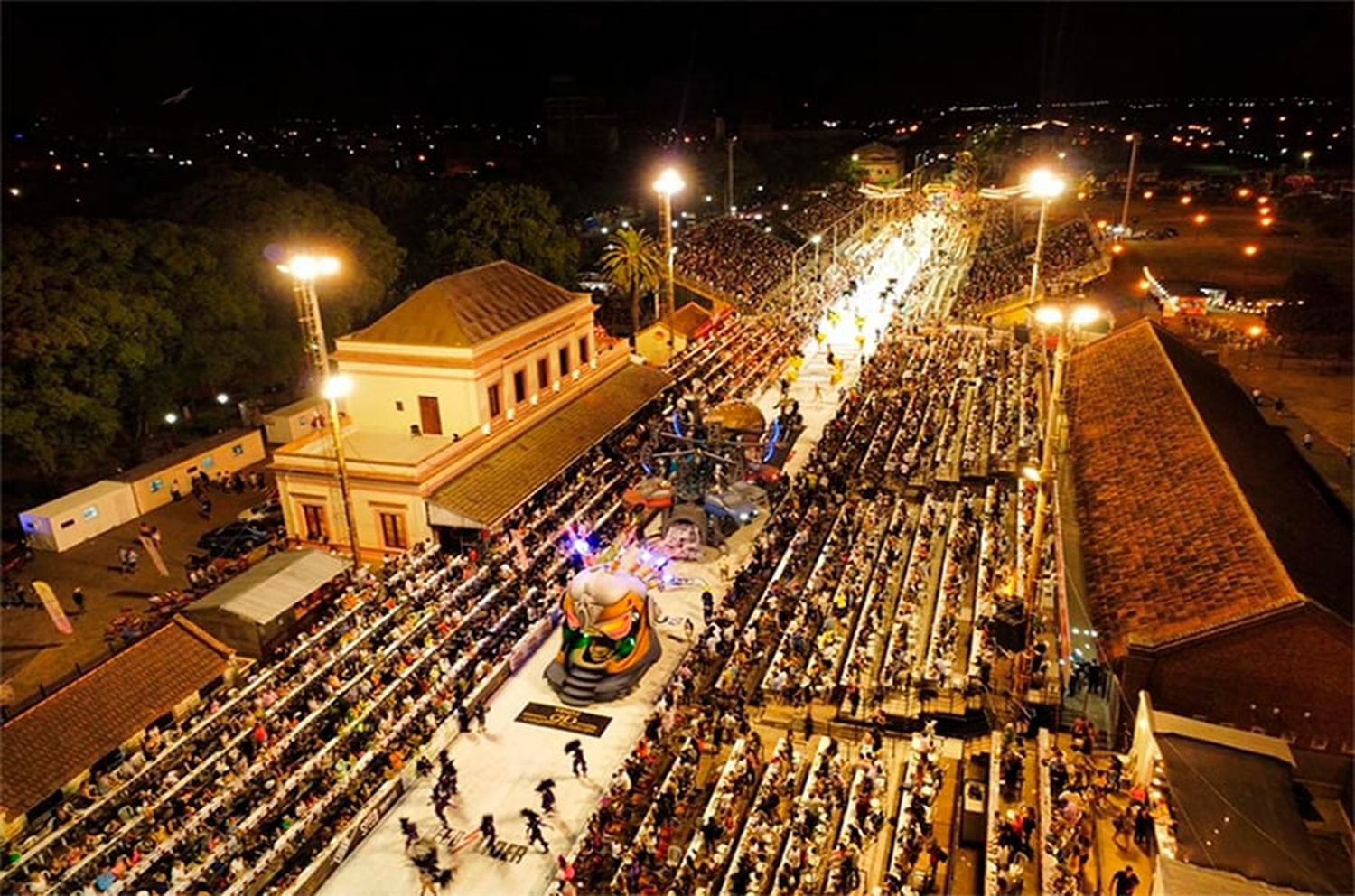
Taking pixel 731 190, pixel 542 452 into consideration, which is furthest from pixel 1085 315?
pixel 731 190

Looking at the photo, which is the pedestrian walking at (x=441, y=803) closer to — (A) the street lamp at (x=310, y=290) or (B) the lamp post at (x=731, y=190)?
(A) the street lamp at (x=310, y=290)

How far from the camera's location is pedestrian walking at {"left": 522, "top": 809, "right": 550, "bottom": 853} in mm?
18067

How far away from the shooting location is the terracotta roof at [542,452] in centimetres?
2992

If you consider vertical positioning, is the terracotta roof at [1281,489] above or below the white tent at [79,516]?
above

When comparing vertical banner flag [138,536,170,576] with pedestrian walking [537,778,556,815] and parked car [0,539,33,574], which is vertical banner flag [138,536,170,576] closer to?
parked car [0,539,33,574]

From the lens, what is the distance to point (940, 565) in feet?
93.7

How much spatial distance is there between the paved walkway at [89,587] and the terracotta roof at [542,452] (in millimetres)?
10229

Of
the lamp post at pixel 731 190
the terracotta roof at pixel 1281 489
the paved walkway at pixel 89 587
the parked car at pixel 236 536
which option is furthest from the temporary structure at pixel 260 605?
the lamp post at pixel 731 190

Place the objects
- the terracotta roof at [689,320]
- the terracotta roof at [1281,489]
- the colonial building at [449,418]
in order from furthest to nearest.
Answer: the terracotta roof at [689,320] → the colonial building at [449,418] → the terracotta roof at [1281,489]

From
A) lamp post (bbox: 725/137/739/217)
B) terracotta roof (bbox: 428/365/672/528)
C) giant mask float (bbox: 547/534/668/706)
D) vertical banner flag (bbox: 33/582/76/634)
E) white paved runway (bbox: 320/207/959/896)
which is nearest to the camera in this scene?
white paved runway (bbox: 320/207/959/896)

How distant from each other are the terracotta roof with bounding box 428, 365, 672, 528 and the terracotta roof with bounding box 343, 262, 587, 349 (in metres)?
4.27

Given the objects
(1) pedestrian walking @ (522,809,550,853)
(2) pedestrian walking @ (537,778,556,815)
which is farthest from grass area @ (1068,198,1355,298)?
(1) pedestrian walking @ (522,809,550,853)

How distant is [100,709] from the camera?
21.4 meters

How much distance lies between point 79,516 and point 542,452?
17224 millimetres
